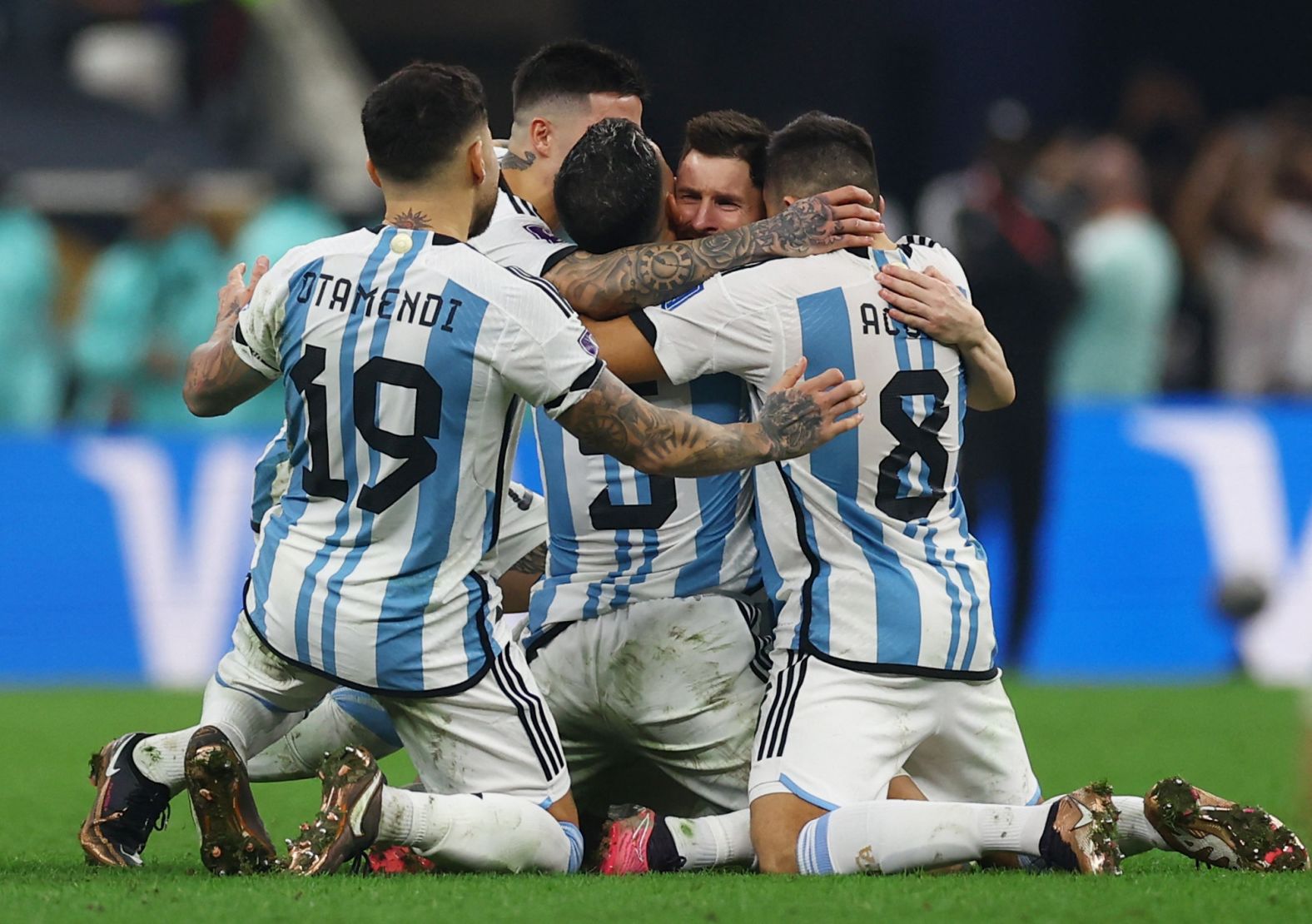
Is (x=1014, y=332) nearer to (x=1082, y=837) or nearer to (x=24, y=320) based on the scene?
(x=1082, y=837)

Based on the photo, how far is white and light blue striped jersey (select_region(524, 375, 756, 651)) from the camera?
5.24 metres

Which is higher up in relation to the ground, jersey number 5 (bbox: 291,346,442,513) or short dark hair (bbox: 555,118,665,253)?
short dark hair (bbox: 555,118,665,253)

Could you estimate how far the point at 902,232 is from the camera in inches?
564

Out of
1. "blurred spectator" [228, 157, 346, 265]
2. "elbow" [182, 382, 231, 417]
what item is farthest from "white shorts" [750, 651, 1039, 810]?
"blurred spectator" [228, 157, 346, 265]

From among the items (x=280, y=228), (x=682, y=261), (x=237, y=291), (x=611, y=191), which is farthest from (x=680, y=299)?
(x=280, y=228)

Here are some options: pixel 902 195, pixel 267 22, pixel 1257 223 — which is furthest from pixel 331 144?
pixel 1257 223

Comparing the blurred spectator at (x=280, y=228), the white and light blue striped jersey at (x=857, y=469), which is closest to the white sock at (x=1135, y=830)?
the white and light blue striped jersey at (x=857, y=469)

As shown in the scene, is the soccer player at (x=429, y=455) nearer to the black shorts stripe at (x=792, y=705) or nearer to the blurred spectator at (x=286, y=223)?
the black shorts stripe at (x=792, y=705)

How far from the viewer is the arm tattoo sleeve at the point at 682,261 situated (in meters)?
5.04

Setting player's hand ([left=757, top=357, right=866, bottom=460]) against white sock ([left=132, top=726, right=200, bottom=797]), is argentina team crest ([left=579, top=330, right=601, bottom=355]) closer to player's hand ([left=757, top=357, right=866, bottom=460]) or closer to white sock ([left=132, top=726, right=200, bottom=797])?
player's hand ([left=757, top=357, right=866, bottom=460])

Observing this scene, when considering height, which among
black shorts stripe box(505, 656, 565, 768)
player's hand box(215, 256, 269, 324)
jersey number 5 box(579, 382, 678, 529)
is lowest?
black shorts stripe box(505, 656, 565, 768)

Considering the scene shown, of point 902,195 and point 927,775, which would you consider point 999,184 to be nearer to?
point 902,195

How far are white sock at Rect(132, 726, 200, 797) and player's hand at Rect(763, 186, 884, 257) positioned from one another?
6.25 feet

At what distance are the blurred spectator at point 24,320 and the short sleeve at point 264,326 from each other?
915 cm
